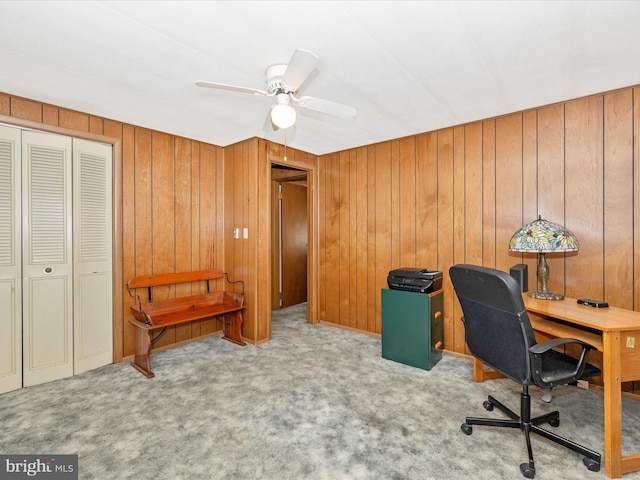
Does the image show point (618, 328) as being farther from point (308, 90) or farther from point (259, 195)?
point (259, 195)

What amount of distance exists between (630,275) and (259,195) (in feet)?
11.4

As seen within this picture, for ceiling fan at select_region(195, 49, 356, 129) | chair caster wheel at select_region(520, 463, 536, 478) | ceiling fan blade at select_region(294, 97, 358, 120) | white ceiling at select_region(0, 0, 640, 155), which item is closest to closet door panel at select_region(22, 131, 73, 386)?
white ceiling at select_region(0, 0, 640, 155)

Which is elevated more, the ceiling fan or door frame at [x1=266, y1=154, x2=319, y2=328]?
the ceiling fan

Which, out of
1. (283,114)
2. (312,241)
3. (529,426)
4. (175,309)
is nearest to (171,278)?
(175,309)

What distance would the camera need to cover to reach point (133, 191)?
10.6 feet

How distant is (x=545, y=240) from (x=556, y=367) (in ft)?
2.99

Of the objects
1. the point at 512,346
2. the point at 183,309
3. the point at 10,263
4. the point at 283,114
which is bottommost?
the point at 183,309

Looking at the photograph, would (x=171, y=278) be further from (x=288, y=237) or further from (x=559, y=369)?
(x=559, y=369)

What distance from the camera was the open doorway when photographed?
5238 millimetres

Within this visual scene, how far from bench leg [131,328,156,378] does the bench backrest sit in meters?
0.47

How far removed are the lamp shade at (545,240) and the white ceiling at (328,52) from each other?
1.10m

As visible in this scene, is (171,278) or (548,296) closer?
(548,296)

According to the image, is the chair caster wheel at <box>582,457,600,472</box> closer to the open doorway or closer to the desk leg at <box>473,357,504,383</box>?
the desk leg at <box>473,357,504,383</box>

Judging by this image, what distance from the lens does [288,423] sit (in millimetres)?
2121
